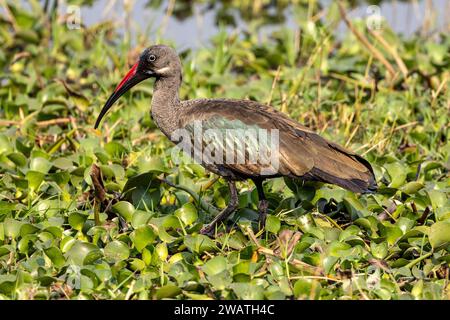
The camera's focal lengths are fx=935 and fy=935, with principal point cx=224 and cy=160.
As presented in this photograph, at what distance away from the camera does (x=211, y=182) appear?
19.1ft

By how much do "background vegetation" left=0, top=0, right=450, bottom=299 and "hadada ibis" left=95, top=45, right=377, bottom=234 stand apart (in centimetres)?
25

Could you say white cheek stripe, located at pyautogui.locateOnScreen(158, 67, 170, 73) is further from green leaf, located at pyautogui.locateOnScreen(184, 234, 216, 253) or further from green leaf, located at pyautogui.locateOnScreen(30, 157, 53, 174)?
green leaf, located at pyautogui.locateOnScreen(184, 234, 216, 253)

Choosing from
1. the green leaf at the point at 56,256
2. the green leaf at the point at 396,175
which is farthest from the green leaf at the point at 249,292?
the green leaf at the point at 396,175

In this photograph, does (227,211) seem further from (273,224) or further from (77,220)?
(77,220)

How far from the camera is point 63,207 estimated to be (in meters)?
5.41

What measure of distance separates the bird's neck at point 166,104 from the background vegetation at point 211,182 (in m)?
0.31

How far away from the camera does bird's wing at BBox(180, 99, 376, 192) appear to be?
200 inches

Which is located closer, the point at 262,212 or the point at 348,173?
the point at 348,173

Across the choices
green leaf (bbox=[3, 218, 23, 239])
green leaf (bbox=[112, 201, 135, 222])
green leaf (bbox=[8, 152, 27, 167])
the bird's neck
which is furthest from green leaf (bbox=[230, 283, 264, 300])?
green leaf (bbox=[8, 152, 27, 167])

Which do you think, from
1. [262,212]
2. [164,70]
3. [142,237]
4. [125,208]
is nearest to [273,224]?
[262,212]

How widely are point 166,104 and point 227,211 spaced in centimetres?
79

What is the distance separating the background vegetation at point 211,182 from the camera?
4.49 meters

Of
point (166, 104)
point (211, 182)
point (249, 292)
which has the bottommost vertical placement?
point (249, 292)

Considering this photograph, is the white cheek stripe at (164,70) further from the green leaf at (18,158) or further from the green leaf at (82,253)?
the green leaf at (82,253)
